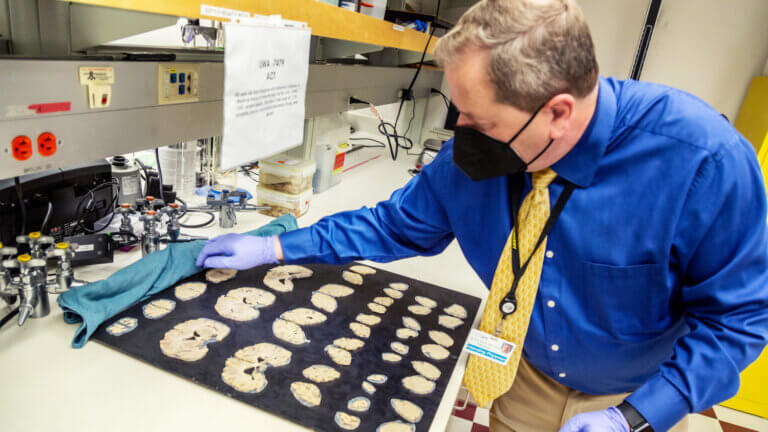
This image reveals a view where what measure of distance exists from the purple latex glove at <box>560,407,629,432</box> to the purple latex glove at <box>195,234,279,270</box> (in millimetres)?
780

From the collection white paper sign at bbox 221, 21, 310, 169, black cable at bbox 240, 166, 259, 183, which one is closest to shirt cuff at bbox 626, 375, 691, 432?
white paper sign at bbox 221, 21, 310, 169

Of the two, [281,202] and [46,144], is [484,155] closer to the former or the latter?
[46,144]

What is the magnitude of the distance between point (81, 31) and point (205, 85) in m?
0.31

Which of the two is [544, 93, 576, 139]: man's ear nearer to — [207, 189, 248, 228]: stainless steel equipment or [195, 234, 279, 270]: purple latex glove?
[195, 234, 279, 270]: purple latex glove

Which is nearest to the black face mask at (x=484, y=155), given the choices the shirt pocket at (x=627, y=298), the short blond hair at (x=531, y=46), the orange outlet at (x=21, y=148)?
the short blond hair at (x=531, y=46)

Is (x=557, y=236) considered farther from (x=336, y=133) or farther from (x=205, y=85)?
(x=336, y=133)

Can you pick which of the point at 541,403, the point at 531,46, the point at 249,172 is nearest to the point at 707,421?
the point at 541,403

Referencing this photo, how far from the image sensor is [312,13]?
1121mm

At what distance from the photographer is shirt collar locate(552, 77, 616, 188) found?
93 centimetres

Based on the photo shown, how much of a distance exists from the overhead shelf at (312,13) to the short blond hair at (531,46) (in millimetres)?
433

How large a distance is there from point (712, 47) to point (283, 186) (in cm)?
252

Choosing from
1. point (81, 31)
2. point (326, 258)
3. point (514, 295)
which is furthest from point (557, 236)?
point (81, 31)

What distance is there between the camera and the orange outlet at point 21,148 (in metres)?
0.88

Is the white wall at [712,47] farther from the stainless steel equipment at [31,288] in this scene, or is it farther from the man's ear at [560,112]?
the stainless steel equipment at [31,288]
